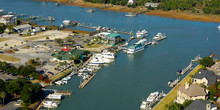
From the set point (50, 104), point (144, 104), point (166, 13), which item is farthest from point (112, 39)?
point (166, 13)

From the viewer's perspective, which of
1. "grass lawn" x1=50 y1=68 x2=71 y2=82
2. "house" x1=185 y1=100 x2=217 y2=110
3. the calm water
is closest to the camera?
"house" x1=185 y1=100 x2=217 y2=110

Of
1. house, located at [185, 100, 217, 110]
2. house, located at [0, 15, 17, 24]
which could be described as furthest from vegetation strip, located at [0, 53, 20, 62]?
house, located at [185, 100, 217, 110]

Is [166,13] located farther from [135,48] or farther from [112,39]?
[135,48]

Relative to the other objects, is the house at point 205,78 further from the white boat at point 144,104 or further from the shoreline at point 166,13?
the shoreline at point 166,13

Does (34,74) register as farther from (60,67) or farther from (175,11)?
(175,11)

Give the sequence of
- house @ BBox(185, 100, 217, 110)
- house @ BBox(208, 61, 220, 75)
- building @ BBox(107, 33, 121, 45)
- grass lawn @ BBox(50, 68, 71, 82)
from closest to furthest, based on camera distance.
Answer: house @ BBox(185, 100, 217, 110) → house @ BBox(208, 61, 220, 75) → grass lawn @ BBox(50, 68, 71, 82) → building @ BBox(107, 33, 121, 45)

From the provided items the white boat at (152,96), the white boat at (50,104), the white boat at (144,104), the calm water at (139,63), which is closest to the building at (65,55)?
the calm water at (139,63)

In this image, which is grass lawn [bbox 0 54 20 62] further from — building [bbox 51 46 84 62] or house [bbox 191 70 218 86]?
house [bbox 191 70 218 86]

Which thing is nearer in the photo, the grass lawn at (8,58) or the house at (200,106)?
the house at (200,106)
